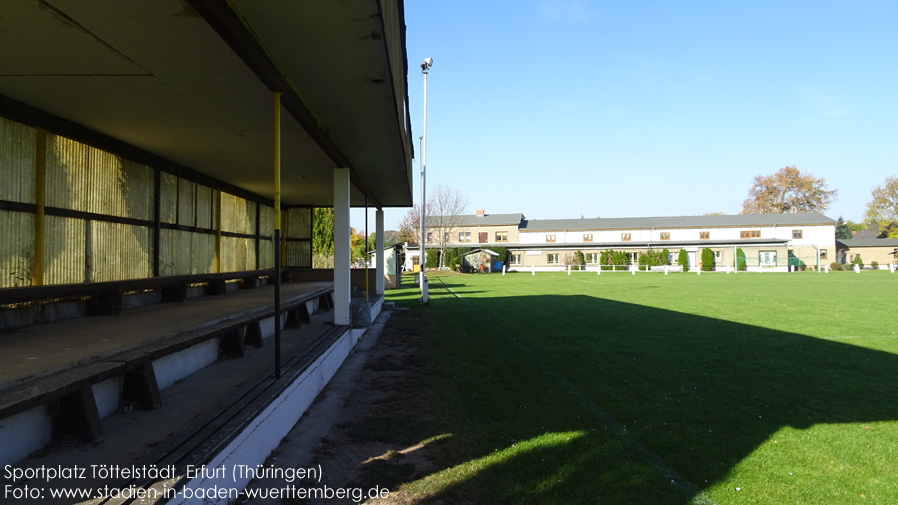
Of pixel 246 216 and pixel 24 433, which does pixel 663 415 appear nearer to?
pixel 24 433

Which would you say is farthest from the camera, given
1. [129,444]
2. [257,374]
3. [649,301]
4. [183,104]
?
[649,301]

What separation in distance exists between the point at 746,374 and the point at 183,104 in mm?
7923

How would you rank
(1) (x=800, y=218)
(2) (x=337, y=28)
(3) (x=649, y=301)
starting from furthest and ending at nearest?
(1) (x=800, y=218), (3) (x=649, y=301), (2) (x=337, y=28)

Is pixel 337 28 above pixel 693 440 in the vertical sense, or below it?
above

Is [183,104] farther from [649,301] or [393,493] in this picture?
[649,301]

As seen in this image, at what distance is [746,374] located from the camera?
23.4 feet

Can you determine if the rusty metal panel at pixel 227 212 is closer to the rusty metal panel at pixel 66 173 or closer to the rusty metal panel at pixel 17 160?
the rusty metal panel at pixel 66 173

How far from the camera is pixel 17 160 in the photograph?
5.57 metres

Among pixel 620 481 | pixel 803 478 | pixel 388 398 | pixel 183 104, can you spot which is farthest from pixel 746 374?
pixel 183 104

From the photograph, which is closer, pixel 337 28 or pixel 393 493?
pixel 393 493

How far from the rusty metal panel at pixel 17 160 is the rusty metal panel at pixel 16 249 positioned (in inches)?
8.5

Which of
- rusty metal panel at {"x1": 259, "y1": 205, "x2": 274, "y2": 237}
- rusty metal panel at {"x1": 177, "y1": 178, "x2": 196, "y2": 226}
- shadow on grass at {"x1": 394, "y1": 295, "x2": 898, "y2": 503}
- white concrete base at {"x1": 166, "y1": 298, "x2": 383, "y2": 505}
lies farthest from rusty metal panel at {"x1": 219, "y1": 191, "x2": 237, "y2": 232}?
white concrete base at {"x1": 166, "y1": 298, "x2": 383, "y2": 505}

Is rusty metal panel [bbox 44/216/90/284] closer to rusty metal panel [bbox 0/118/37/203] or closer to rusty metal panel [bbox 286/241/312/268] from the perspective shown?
rusty metal panel [bbox 0/118/37/203]

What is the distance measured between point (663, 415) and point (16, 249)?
711 centimetres
